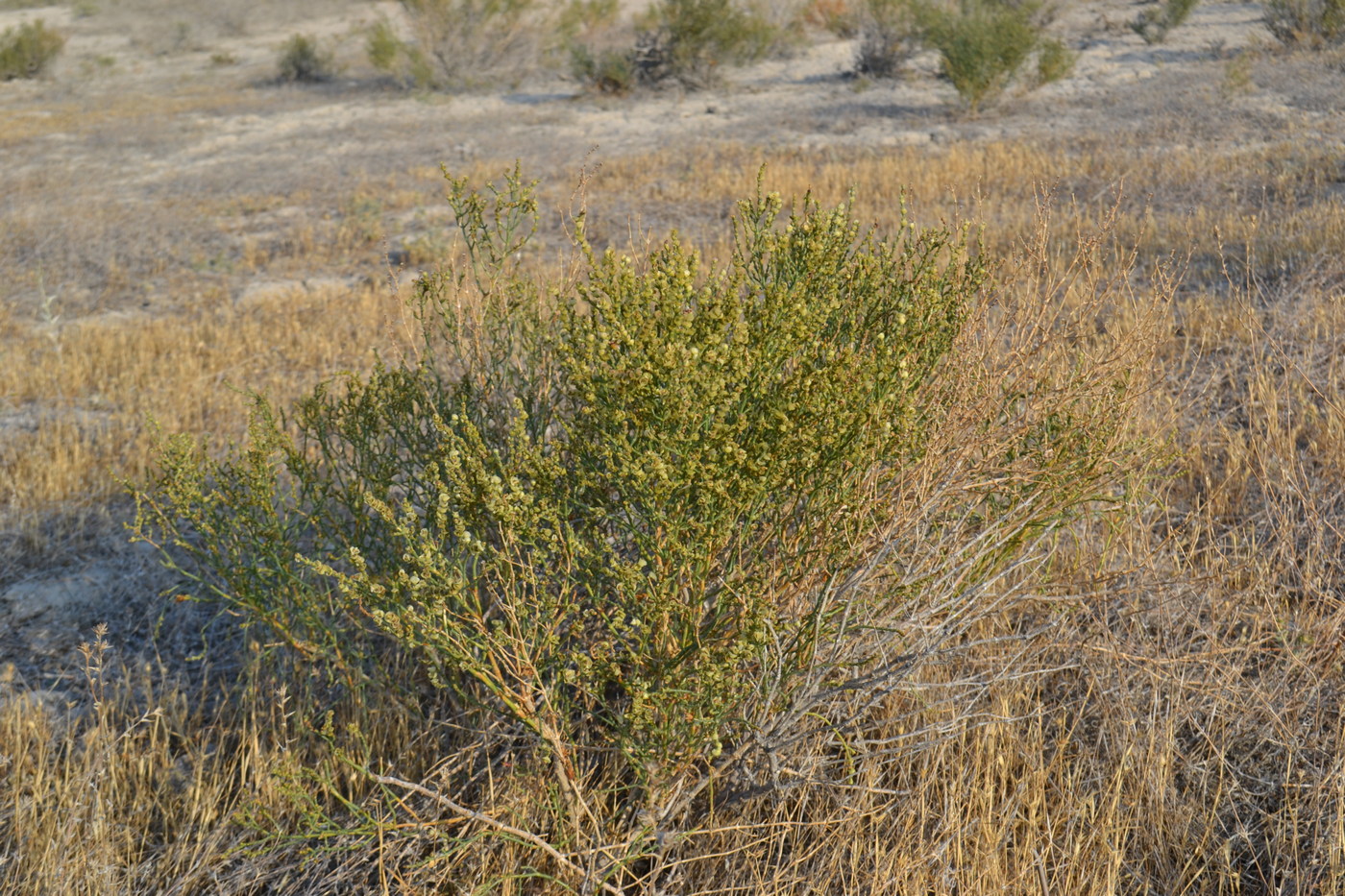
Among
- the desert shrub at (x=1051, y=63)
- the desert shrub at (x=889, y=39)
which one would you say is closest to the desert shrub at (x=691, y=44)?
the desert shrub at (x=889, y=39)

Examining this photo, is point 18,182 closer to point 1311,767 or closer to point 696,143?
point 696,143

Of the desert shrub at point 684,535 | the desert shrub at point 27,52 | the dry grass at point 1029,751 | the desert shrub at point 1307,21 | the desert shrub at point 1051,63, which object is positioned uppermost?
the desert shrub at point 27,52

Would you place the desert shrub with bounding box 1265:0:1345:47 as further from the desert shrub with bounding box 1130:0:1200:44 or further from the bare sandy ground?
the desert shrub with bounding box 1130:0:1200:44

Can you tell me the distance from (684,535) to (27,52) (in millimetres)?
26125

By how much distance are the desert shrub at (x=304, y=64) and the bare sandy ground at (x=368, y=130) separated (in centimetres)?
49

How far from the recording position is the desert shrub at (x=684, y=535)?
74.7 inches

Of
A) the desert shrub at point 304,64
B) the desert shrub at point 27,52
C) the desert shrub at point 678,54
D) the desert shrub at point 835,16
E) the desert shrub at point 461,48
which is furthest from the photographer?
the desert shrub at point 27,52

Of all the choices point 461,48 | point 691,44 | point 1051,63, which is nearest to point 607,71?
point 691,44

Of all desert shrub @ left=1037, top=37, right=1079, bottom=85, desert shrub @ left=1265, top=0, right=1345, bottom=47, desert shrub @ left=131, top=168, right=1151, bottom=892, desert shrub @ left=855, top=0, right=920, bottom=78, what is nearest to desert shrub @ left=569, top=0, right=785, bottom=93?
desert shrub @ left=855, top=0, right=920, bottom=78

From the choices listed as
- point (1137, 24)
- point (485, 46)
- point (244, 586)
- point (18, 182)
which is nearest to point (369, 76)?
point (485, 46)

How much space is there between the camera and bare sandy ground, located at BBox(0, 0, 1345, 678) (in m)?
7.69

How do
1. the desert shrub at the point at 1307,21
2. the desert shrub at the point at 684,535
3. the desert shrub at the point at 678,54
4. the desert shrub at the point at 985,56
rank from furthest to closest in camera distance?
the desert shrub at the point at 678,54 → the desert shrub at the point at 1307,21 → the desert shrub at the point at 985,56 → the desert shrub at the point at 684,535

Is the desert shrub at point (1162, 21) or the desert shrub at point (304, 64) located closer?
the desert shrub at point (1162, 21)

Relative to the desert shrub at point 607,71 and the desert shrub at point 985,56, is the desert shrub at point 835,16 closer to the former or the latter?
the desert shrub at point 607,71
